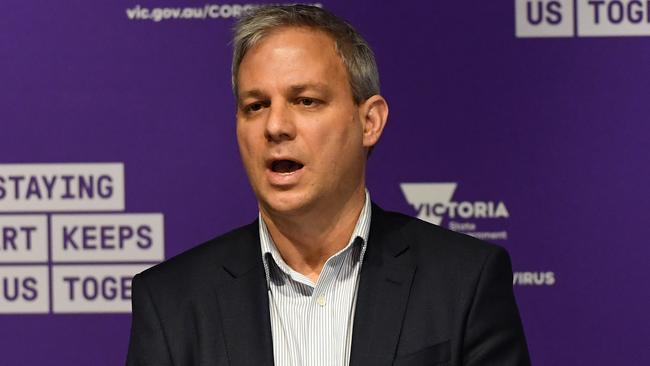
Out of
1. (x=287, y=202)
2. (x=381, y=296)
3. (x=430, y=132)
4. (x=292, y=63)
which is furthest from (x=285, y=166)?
(x=430, y=132)

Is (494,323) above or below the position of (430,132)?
below

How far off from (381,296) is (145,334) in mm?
435

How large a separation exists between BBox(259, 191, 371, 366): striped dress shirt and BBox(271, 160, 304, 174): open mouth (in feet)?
0.46

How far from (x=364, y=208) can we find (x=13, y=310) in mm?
1459

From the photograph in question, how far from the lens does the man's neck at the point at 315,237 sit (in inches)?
73.9

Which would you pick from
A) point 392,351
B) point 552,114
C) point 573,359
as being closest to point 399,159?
point 552,114

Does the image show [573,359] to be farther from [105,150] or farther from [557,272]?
[105,150]

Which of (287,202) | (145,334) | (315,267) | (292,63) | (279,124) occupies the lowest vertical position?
(145,334)

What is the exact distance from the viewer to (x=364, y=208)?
195 cm

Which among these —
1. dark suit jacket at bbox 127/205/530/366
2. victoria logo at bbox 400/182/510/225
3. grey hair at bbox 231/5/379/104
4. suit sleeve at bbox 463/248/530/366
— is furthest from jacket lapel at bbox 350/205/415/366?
victoria logo at bbox 400/182/510/225

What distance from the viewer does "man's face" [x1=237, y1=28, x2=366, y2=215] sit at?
179 cm

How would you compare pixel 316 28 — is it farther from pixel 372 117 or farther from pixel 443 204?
pixel 443 204

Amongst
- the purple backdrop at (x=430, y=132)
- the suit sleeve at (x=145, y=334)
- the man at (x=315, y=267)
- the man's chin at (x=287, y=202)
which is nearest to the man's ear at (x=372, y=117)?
the man at (x=315, y=267)

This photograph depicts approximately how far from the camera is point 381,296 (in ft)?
6.02
